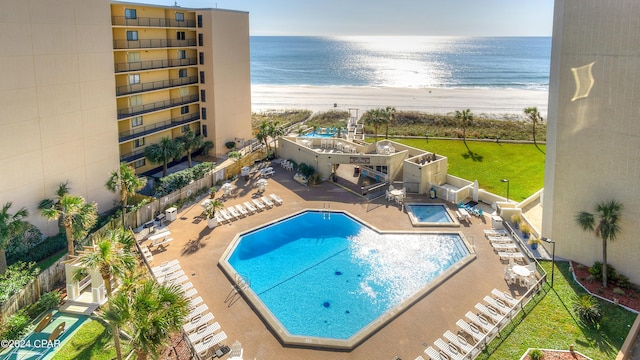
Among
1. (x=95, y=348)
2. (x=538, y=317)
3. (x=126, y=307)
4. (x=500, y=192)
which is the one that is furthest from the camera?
(x=500, y=192)

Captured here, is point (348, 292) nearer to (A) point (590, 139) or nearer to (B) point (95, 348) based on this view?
(B) point (95, 348)

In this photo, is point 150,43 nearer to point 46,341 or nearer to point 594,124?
point 46,341

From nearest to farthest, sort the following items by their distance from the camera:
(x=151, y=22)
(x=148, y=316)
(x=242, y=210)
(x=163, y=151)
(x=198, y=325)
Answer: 1. (x=148, y=316)
2. (x=198, y=325)
3. (x=242, y=210)
4. (x=163, y=151)
5. (x=151, y=22)

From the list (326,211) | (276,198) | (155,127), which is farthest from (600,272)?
(155,127)

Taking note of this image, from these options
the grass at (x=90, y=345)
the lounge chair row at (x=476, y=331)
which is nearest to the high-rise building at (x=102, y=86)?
the grass at (x=90, y=345)

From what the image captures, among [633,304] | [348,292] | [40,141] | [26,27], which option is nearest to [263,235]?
[348,292]

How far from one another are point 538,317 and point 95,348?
65.1 ft

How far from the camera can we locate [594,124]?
2311 cm

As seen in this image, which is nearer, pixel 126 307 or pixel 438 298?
pixel 126 307

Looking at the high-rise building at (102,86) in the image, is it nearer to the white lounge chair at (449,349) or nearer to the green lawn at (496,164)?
the green lawn at (496,164)

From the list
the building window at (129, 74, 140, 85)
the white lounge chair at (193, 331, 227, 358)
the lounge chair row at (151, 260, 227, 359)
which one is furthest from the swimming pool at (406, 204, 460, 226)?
the building window at (129, 74, 140, 85)

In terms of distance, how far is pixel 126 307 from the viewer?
1296 cm

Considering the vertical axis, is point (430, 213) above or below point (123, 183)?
below

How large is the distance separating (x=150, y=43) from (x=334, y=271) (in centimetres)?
2698
